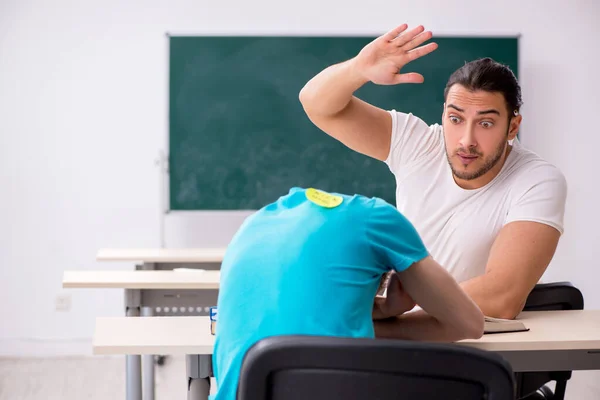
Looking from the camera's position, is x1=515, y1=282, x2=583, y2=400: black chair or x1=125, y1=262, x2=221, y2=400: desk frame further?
x1=125, y1=262, x2=221, y2=400: desk frame

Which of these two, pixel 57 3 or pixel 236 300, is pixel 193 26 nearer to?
pixel 57 3

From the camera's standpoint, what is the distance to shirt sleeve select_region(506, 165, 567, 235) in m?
1.96

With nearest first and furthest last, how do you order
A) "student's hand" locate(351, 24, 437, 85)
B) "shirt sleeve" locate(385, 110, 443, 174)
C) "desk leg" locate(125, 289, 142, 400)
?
"student's hand" locate(351, 24, 437, 85) < "shirt sleeve" locate(385, 110, 443, 174) < "desk leg" locate(125, 289, 142, 400)

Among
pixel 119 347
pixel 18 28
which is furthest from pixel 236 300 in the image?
pixel 18 28

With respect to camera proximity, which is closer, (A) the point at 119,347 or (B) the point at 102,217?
(A) the point at 119,347

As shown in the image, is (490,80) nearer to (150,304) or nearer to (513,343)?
(513,343)

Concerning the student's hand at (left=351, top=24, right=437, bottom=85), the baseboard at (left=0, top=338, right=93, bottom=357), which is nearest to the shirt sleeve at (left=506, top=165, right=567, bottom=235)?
the student's hand at (left=351, top=24, right=437, bottom=85)

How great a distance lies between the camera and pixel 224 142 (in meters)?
4.58

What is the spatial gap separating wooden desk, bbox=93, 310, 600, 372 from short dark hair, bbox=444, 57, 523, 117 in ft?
2.18

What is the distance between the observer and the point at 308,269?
1.23 metres

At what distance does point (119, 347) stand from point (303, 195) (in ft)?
2.14

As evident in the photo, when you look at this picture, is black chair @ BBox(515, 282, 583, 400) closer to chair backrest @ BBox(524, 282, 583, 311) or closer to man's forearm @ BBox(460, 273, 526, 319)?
chair backrest @ BBox(524, 282, 583, 311)

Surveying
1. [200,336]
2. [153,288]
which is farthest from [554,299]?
[153,288]

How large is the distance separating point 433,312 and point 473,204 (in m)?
0.71
